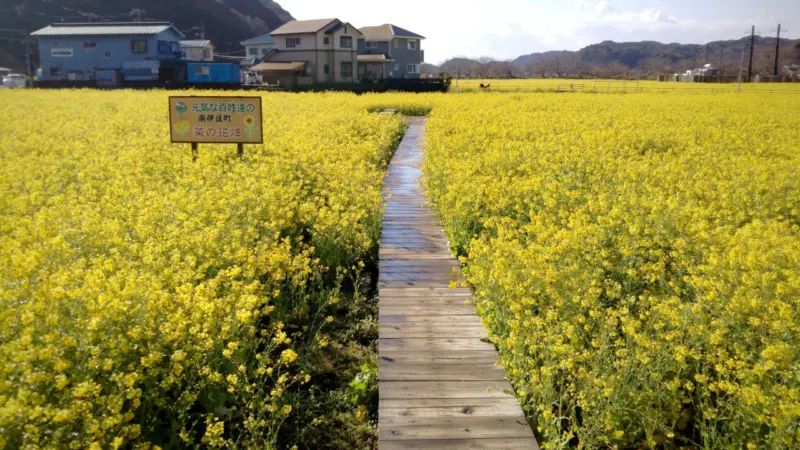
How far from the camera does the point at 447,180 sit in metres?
9.49

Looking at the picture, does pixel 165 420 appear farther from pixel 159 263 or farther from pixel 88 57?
pixel 88 57

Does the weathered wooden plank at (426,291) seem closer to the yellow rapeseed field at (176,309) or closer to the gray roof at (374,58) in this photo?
the yellow rapeseed field at (176,309)

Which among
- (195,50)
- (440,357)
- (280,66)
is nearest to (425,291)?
(440,357)

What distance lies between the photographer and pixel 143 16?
325 ft

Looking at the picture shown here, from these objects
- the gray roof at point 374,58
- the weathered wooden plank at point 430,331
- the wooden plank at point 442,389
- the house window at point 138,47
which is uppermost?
the house window at point 138,47

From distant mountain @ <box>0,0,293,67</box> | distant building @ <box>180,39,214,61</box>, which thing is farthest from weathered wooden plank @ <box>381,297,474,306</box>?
distant mountain @ <box>0,0,293,67</box>

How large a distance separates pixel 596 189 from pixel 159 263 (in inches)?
232

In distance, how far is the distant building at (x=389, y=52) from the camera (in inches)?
2547

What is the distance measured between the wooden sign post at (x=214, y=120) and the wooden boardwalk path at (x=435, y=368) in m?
4.15

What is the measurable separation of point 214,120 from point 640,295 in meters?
7.74

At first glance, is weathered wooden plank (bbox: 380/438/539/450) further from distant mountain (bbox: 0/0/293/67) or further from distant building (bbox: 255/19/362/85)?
distant mountain (bbox: 0/0/293/67)

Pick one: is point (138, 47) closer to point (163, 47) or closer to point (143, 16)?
point (163, 47)

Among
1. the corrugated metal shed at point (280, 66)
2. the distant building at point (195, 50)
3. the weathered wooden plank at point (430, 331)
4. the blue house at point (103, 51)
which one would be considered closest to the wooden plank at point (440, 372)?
the weathered wooden plank at point (430, 331)

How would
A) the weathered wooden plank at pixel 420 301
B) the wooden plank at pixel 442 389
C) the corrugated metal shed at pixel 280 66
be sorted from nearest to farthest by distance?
the wooden plank at pixel 442 389
the weathered wooden plank at pixel 420 301
the corrugated metal shed at pixel 280 66
